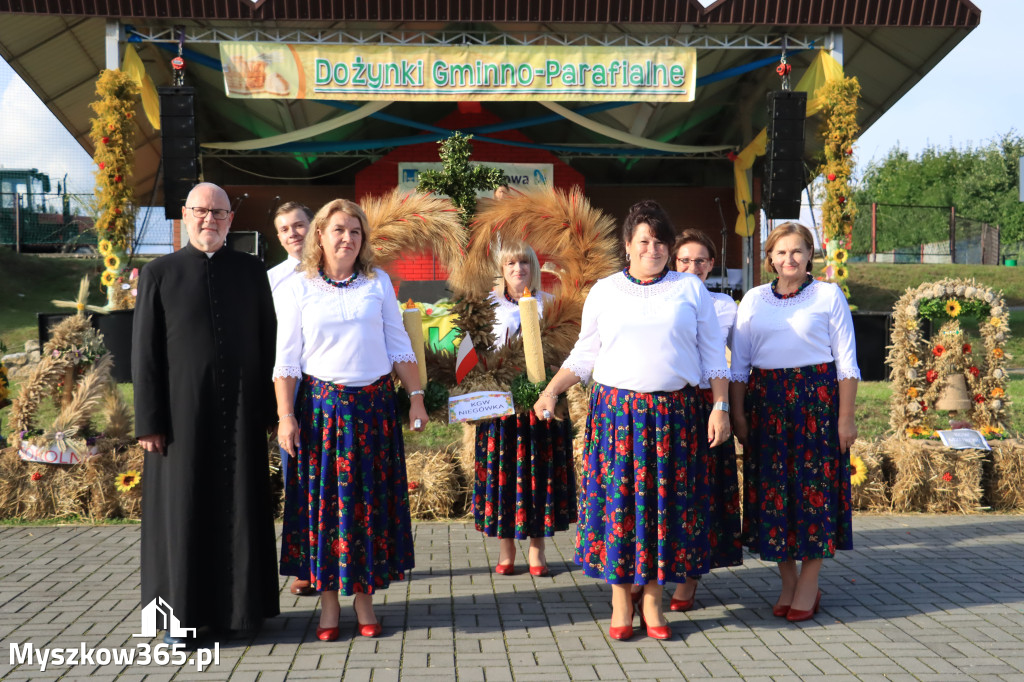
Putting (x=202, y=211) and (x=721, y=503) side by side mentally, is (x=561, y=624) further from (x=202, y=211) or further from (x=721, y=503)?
(x=202, y=211)

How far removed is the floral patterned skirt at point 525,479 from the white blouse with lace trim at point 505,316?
0.41 m

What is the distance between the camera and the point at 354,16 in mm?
10695

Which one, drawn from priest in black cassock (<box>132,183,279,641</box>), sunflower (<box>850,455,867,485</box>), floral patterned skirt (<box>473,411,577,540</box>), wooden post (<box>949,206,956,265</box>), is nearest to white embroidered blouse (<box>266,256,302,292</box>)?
priest in black cassock (<box>132,183,279,641</box>)

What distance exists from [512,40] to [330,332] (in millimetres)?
9406

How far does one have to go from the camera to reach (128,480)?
5770 mm

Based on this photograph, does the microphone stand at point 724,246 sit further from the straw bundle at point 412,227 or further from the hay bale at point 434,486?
the straw bundle at point 412,227

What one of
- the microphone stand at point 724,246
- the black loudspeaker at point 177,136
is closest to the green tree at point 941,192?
the microphone stand at point 724,246

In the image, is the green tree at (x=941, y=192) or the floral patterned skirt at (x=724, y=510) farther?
the green tree at (x=941, y=192)

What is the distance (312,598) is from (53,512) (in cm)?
258

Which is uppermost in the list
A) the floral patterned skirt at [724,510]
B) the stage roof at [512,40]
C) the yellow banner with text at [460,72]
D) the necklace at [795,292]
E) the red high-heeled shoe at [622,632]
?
the stage roof at [512,40]

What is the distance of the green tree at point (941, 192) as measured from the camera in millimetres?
30359

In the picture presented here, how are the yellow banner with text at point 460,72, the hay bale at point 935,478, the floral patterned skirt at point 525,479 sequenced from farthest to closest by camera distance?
the yellow banner with text at point 460,72
the hay bale at point 935,478
the floral patterned skirt at point 525,479

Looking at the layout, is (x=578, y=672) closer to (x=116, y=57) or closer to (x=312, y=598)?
(x=312, y=598)

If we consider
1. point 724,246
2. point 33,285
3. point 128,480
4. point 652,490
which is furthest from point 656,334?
point 33,285
